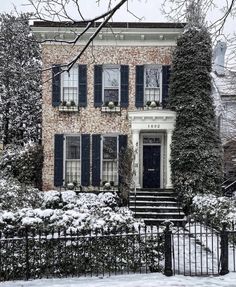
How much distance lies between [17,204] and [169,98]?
932 cm

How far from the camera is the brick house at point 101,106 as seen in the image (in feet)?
61.1

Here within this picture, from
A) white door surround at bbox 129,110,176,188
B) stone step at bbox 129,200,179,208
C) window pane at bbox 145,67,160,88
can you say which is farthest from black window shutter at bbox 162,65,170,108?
stone step at bbox 129,200,179,208

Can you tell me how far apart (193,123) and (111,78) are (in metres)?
4.52

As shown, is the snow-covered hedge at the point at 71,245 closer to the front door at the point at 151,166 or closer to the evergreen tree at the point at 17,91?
the front door at the point at 151,166

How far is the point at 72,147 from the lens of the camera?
18938mm

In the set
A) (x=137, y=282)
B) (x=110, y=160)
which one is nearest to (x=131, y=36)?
(x=110, y=160)

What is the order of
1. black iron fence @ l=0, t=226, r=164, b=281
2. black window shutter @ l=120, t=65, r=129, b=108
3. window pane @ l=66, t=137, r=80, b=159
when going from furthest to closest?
window pane @ l=66, t=137, r=80, b=159 → black window shutter @ l=120, t=65, r=129, b=108 → black iron fence @ l=0, t=226, r=164, b=281

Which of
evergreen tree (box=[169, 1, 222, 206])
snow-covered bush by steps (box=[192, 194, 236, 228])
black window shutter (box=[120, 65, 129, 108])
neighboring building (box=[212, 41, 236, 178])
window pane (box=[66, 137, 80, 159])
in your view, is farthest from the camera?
neighboring building (box=[212, 41, 236, 178])

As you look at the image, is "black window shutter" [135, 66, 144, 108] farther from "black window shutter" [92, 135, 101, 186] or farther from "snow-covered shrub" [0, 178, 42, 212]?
"snow-covered shrub" [0, 178, 42, 212]

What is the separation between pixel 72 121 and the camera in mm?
18781

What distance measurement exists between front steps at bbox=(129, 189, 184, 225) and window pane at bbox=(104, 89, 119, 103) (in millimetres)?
4534

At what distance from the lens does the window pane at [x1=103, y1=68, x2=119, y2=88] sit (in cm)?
1905

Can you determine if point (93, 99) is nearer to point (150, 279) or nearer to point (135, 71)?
point (135, 71)

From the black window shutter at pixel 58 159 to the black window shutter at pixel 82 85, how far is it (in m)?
1.84
